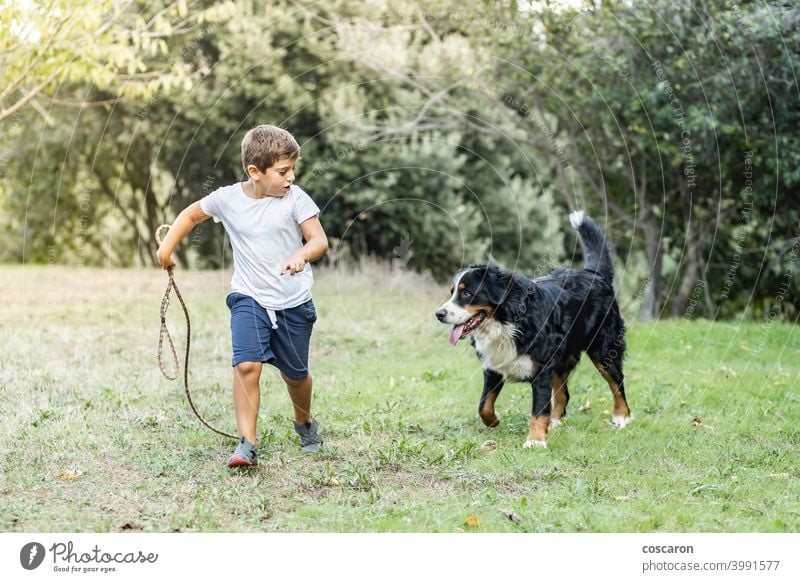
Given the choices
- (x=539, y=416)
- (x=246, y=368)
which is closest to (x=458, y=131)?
(x=539, y=416)

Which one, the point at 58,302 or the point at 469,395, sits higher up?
the point at 469,395

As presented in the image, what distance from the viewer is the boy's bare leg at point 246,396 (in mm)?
6055

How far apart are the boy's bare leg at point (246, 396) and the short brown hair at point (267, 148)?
1.30 meters

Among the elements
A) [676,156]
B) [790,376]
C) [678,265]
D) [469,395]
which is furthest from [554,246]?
[469,395]

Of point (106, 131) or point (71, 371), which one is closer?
point (71, 371)

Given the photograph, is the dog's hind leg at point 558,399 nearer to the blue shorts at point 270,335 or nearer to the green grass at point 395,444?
the green grass at point 395,444

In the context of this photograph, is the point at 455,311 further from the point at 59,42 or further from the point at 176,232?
the point at 59,42

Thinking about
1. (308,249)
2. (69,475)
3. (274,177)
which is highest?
(274,177)

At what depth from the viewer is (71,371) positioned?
8.88 metres

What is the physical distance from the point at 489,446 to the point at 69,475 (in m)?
2.86

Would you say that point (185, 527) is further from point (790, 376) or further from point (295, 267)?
point (790, 376)

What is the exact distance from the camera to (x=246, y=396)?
606cm

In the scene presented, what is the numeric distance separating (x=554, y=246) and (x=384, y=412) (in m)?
14.2

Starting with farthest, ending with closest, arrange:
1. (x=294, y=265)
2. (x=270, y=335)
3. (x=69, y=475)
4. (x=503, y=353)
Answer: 1. (x=503, y=353)
2. (x=270, y=335)
3. (x=69, y=475)
4. (x=294, y=265)
